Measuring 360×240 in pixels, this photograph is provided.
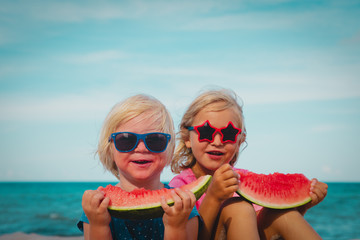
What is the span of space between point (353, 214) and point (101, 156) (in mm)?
24865

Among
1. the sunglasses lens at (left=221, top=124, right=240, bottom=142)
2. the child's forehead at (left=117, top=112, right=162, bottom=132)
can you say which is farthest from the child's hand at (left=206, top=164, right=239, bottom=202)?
the sunglasses lens at (left=221, top=124, right=240, bottom=142)

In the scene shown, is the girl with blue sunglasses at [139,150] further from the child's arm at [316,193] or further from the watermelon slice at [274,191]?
the child's arm at [316,193]

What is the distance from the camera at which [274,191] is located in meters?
2.96

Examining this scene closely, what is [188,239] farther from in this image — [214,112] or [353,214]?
[353,214]

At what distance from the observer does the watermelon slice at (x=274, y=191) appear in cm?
282

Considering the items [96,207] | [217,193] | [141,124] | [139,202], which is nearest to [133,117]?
[141,124]

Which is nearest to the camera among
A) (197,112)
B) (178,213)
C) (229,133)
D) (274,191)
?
(178,213)

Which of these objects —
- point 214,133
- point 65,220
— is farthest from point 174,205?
point 65,220

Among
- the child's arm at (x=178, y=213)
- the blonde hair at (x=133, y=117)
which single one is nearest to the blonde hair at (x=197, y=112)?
the blonde hair at (x=133, y=117)

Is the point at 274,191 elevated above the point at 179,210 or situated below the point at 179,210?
below

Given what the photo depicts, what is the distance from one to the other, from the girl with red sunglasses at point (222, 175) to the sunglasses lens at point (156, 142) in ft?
1.73

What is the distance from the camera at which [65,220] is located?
19141mm

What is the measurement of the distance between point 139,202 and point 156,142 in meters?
0.57

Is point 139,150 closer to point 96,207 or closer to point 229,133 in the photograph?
point 96,207
